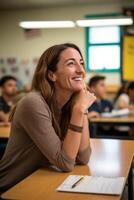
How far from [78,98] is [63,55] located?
240 millimetres

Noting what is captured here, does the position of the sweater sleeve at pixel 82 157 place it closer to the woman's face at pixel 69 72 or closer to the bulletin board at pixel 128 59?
the woman's face at pixel 69 72

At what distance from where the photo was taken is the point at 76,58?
1.83 meters

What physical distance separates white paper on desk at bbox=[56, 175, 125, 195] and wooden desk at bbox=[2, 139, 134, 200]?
3 centimetres

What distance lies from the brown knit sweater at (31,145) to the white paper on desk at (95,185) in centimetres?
16

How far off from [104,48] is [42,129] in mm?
5242

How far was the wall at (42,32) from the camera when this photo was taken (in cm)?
671

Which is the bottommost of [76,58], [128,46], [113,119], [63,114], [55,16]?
[113,119]

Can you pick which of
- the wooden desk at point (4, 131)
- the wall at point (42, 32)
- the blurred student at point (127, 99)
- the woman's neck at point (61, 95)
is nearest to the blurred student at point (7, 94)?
the wooden desk at point (4, 131)

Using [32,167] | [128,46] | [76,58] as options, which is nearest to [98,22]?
[128,46]

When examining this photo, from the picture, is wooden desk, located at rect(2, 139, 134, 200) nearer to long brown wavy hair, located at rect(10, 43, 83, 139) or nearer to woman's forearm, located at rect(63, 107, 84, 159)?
woman's forearm, located at rect(63, 107, 84, 159)

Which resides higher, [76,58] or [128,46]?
[128,46]

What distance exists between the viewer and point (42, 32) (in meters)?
6.94

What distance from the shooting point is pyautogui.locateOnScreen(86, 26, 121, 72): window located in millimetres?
6625

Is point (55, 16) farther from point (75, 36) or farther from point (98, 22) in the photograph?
point (98, 22)
